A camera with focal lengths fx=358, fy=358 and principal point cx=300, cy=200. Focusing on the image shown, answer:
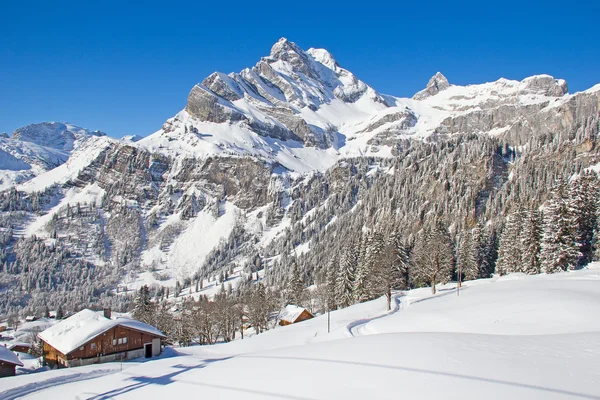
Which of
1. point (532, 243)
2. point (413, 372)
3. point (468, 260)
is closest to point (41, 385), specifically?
point (413, 372)

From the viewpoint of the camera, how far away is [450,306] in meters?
31.5

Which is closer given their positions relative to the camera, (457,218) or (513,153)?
(457,218)

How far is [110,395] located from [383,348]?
35.8ft

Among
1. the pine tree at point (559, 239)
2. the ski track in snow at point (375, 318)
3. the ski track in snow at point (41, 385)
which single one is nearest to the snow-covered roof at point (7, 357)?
the ski track in snow at point (41, 385)

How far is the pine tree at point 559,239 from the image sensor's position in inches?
1622

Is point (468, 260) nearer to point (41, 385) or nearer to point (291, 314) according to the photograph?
point (291, 314)

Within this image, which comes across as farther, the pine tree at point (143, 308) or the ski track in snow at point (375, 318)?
the pine tree at point (143, 308)

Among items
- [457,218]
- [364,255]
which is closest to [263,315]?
[364,255]

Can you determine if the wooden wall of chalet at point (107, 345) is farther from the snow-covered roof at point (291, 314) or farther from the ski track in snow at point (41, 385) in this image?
the snow-covered roof at point (291, 314)

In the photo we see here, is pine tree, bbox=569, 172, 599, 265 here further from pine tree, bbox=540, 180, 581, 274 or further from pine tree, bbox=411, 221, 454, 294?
pine tree, bbox=411, 221, 454, 294

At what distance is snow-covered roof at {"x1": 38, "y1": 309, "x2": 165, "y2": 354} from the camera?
3291cm

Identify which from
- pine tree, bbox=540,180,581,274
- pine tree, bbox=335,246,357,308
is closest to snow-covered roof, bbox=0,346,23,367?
pine tree, bbox=335,246,357,308

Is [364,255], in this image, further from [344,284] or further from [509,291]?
[509,291]

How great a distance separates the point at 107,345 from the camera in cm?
3438
